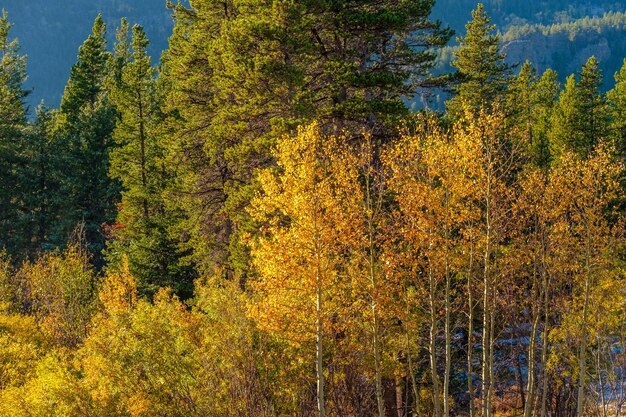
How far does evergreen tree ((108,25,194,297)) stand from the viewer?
3070 centimetres

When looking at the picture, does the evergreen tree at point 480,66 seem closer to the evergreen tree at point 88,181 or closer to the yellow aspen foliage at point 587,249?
the yellow aspen foliage at point 587,249

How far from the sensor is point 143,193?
31.8 m

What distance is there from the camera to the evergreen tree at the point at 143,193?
101ft

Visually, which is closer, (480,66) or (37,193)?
(480,66)

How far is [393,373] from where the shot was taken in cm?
1891

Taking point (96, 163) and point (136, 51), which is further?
point (96, 163)

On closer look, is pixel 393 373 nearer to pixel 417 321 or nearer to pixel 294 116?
pixel 417 321

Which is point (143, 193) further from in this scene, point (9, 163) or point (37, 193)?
point (9, 163)

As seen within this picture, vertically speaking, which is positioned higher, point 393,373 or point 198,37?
point 198,37

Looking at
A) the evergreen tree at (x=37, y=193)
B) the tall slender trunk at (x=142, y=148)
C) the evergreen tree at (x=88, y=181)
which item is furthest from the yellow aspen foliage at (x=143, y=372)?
the evergreen tree at (x=37, y=193)

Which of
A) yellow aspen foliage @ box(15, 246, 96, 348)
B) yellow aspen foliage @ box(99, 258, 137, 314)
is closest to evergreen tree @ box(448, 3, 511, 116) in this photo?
yellow aspen foliage @ box(99, 258, 137, 314)

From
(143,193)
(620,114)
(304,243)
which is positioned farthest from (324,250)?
Answer: (620,114)

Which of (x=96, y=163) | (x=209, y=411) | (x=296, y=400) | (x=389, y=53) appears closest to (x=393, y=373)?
Result: (x=296, y=400)

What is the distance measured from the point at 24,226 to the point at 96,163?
6.84 meters
